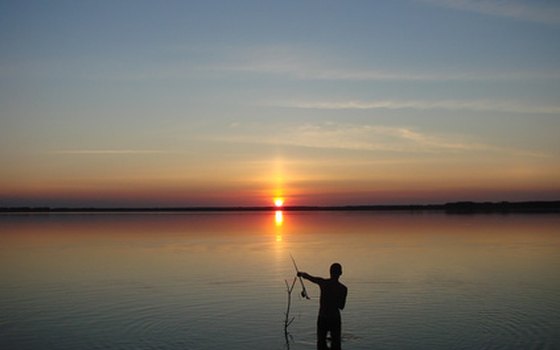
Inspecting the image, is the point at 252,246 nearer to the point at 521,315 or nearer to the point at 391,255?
the point at 391,255

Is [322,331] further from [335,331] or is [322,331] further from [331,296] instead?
[331,296]

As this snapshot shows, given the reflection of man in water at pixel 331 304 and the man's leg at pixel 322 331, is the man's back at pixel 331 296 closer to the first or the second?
the reflection of man in water at pixel 331 304

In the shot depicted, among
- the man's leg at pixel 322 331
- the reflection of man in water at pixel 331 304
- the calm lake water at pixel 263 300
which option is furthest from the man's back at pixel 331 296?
the calm lake water at pixel 263 300

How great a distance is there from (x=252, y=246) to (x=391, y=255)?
14.3 metres

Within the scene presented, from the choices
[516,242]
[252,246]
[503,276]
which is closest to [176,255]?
[252,246]

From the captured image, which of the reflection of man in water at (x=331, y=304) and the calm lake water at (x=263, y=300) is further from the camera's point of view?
the calm lake water at (x=263, y=300)

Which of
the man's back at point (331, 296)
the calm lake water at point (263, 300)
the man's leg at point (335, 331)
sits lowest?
the calm lake water at point (263, 300)

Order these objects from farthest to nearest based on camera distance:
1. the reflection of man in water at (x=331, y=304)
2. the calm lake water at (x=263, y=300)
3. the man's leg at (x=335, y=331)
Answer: the calm lake water at (x=263, y=300) → the man's leg at (x=335, y=331) → the reflection of man in water at (x=331, y=304)

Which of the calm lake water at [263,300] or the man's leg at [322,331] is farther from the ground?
the man's leg at [322,331]

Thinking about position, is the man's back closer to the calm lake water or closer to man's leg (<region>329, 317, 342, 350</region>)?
man's leg (<region>329, 317, 342, 350</region>)

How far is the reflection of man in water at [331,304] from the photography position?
13727 mm

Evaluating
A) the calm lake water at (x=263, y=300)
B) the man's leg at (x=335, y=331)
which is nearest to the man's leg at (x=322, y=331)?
the man's leg at (x=335, y=331)

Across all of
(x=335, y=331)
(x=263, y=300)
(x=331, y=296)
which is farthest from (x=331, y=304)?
(x=263, y=300)

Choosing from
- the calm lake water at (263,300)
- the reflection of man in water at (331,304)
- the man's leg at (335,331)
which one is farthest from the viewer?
the calm lake water at (263,300)
